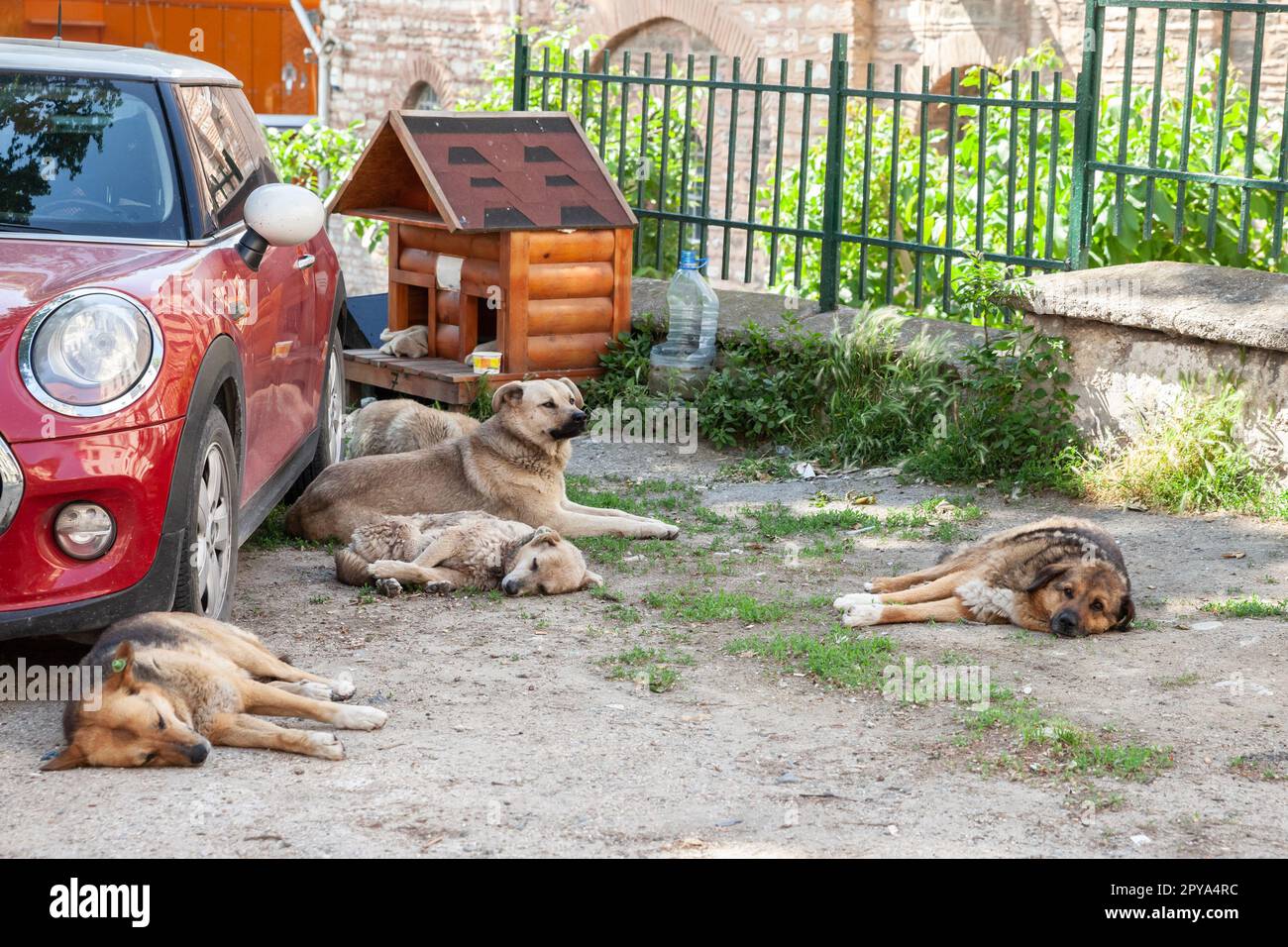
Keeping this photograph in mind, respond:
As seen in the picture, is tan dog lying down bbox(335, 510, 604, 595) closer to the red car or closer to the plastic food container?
the red car

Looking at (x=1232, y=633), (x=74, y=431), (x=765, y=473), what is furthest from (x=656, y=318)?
(x=74, y=431)

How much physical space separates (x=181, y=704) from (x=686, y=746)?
144cm

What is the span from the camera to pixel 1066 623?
5.49 m

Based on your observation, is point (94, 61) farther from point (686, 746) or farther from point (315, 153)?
point (315, 153)

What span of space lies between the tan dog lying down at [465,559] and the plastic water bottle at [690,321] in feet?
11.3

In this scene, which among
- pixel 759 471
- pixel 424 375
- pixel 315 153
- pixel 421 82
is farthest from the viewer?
pixel 421 82

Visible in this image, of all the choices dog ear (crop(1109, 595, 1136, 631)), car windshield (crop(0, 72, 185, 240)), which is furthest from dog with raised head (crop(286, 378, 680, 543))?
dog ear (crop(1109, 595, 1136, 631))

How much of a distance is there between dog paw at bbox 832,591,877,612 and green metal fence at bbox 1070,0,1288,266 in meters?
3.63

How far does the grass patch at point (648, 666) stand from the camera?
16.7 feet

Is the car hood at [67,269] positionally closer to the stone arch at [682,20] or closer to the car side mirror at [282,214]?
the car side mirror at [282,214]

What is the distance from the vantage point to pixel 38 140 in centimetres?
525

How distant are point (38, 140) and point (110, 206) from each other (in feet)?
1.27

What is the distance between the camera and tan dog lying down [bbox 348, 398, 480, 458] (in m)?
7.85

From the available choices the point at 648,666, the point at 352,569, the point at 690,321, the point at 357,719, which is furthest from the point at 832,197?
the point at 357,719
